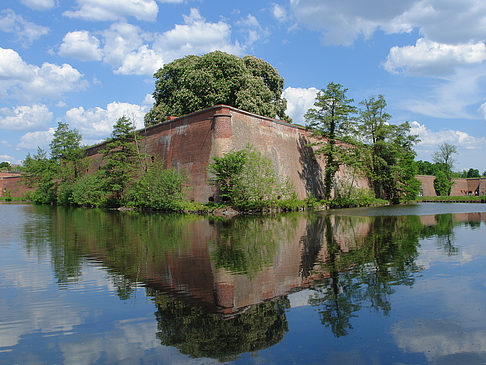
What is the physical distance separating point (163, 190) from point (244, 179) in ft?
20.2

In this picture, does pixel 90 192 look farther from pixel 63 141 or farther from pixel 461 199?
pixel 461 199

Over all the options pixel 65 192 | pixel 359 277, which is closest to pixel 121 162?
pixel 65 192

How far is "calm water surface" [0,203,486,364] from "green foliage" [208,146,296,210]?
524 inches

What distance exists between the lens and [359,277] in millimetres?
5691

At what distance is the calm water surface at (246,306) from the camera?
128 inches

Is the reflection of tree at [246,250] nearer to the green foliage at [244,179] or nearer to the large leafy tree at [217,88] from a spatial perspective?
the green foliage at [244,179]

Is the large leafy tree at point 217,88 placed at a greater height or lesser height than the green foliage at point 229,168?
greater

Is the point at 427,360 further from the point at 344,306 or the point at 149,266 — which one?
the point at 149,266

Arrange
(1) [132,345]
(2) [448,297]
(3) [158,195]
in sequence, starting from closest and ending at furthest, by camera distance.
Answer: (1) [132,345], (2) [448,297], (3) [158,195]

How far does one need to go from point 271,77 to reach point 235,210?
2239cm

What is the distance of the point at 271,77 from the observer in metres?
39.5

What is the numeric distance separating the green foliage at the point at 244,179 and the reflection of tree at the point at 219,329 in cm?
1724

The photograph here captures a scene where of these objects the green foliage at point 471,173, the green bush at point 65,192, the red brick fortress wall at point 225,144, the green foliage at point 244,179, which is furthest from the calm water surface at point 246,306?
the green foliage at point 471,173

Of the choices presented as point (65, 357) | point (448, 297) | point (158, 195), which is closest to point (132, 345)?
point (65, 357)
